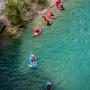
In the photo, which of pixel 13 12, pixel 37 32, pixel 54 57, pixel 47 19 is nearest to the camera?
pixel 54 57

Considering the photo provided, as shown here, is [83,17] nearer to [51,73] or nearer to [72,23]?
[72,23]

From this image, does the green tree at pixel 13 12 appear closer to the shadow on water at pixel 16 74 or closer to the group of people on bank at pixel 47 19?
the group of people on bank at pixel 47 19

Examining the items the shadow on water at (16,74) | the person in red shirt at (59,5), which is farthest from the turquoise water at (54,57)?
the person in red shirt at (59,5)

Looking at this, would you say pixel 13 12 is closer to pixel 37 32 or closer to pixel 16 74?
pixel 37 32

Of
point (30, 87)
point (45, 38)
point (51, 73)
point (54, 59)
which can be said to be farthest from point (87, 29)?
point (30, 87)

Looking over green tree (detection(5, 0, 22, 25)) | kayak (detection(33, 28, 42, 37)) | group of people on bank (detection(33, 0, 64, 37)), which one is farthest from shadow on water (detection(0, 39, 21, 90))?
green tree (detection(5, 0, 22, 25))

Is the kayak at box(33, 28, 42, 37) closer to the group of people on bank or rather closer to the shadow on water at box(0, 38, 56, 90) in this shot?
the group of people on bank

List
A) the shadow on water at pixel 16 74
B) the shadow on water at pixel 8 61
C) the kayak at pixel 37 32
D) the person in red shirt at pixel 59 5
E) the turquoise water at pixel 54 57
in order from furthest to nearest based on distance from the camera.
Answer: the person in red shirt at pixel 59 5 < the kayak at pixel 37 32 < the shadow on water at pixel 8 61 < the turquoise water at pixel 54 57 < the shadow on water at pixel 16 74

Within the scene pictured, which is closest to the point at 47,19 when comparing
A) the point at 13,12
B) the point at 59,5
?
the point at 59,5

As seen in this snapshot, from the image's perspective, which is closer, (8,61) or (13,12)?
(8,61)
